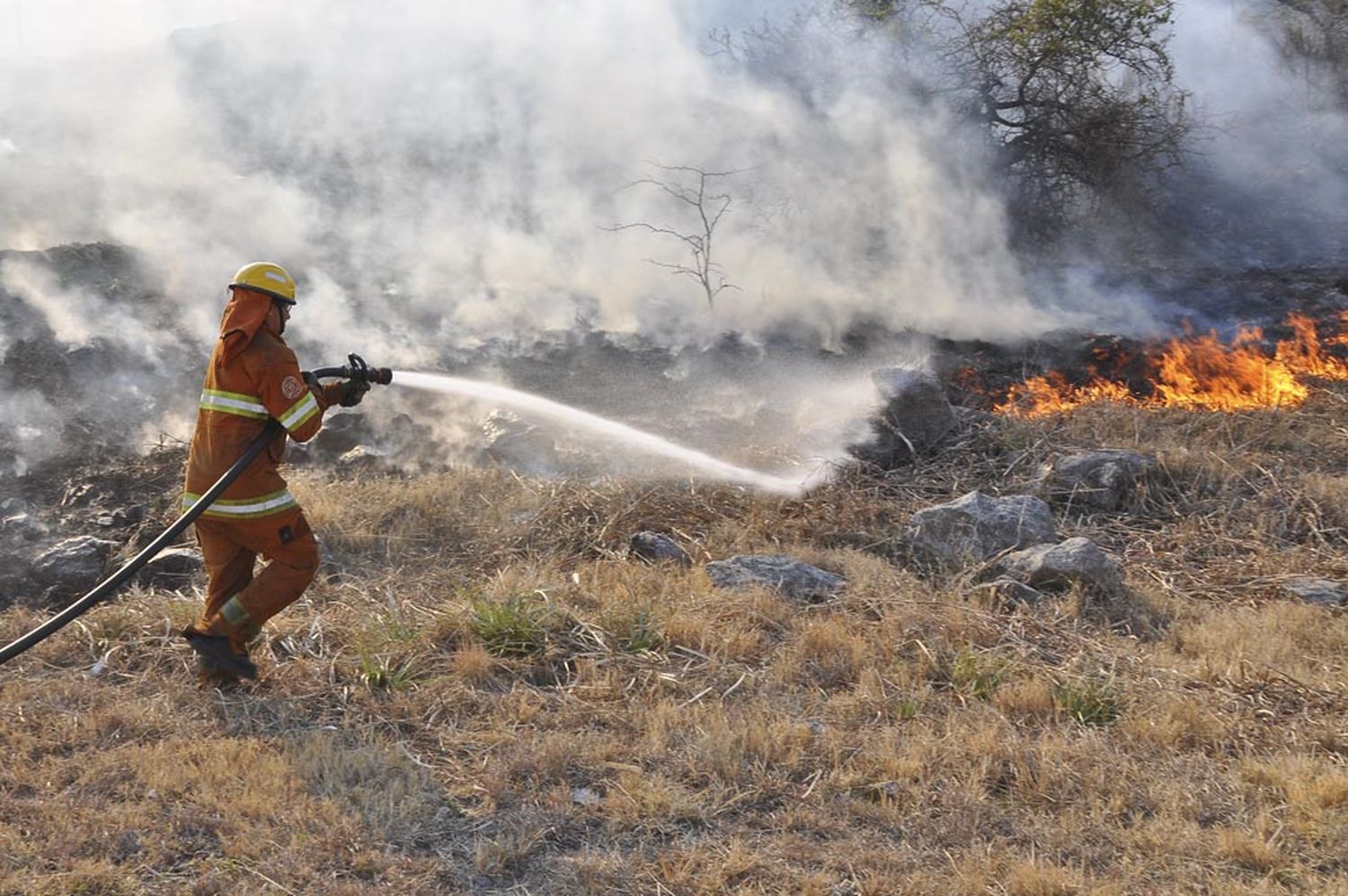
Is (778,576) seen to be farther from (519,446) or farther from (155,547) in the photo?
(155,547)

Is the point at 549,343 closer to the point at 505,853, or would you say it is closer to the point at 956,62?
the point at 956,62

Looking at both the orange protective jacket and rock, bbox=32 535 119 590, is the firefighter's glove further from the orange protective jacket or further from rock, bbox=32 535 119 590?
rock, bbox=32 535 119 590

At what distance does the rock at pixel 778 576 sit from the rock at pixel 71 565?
2953 millimetres

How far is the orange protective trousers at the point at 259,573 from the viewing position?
4312mm

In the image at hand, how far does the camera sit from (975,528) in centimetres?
592

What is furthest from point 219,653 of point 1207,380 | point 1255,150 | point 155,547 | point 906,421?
point 1255,150

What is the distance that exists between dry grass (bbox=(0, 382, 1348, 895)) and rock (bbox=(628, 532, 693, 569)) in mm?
124

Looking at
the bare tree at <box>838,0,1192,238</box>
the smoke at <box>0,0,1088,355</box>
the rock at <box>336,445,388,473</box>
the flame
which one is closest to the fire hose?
the rock at <box>336,445,388,473</box>

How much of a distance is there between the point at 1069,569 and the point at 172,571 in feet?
13.5

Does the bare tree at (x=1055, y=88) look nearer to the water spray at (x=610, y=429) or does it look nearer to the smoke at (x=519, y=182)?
the smoke at (x=519, y=182)

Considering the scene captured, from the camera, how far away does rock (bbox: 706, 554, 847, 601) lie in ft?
17.6

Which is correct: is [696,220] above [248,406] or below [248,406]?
above

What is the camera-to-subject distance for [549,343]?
9.27 meters

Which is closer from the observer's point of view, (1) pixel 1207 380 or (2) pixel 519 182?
(1) pixel 1207 380
